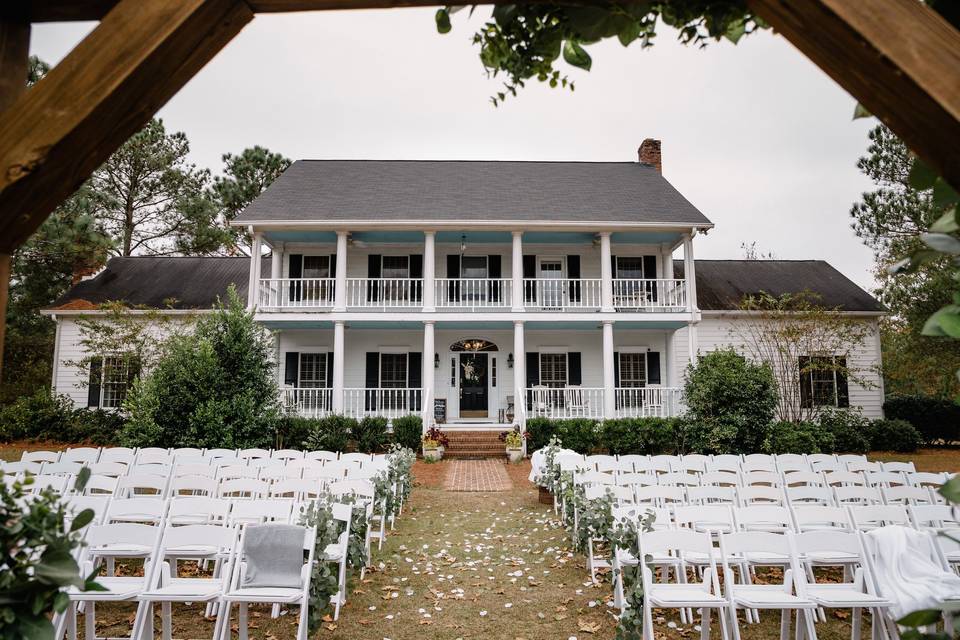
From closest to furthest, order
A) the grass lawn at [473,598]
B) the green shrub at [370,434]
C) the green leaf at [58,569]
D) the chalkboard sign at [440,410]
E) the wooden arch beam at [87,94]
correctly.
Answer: the wooden arch beam at [87,94], the green leaf at [58,569], the grass lawn at [473,598], the green shrub at [370,434], the chalkboard sign at [440,410]

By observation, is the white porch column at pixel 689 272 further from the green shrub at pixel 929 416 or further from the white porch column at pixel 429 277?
the green shrub at pixel 929 416

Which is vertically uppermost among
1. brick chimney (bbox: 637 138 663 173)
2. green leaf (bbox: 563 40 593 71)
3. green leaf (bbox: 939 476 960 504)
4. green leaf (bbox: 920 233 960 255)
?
brick chimney (bbox: 637 138 663 173)

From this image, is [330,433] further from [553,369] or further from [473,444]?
[553,369]

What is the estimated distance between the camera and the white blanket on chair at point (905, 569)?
13.3 ft

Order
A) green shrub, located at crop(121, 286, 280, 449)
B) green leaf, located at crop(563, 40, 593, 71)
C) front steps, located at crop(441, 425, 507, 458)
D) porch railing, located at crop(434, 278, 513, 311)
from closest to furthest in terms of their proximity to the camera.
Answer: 1. green leaf, located at crop(563, 40, 593, 71)
2. green shrub, located at crop(121, 286, 280, 449)
3. front steps, located at crop(441, 425, 507, 458)
4. porch railing, located at crop(434, 278, 513, 311)

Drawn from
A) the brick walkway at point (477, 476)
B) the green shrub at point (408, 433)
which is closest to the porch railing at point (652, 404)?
the brick walkway at point (477, 476)

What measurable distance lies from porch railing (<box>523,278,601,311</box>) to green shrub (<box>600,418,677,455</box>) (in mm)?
3884

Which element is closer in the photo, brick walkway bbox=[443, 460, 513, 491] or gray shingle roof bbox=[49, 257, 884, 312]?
brick walkway bbox=[443, 460, 513, 491]

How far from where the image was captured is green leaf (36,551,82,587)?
1.52 metres

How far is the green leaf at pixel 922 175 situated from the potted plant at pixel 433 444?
14.5 metres

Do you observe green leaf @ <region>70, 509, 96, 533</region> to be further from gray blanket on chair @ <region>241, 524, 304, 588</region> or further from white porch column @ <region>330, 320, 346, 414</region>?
white porch column @ <region>330, 320, 346, 414</region>

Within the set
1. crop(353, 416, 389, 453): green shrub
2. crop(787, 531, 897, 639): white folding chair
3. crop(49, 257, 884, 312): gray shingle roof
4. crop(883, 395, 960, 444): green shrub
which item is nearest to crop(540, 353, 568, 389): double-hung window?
crop(49, 257, 884, 312): gray shingle roof

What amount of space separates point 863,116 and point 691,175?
69175mm

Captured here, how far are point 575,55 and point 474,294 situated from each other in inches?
664
